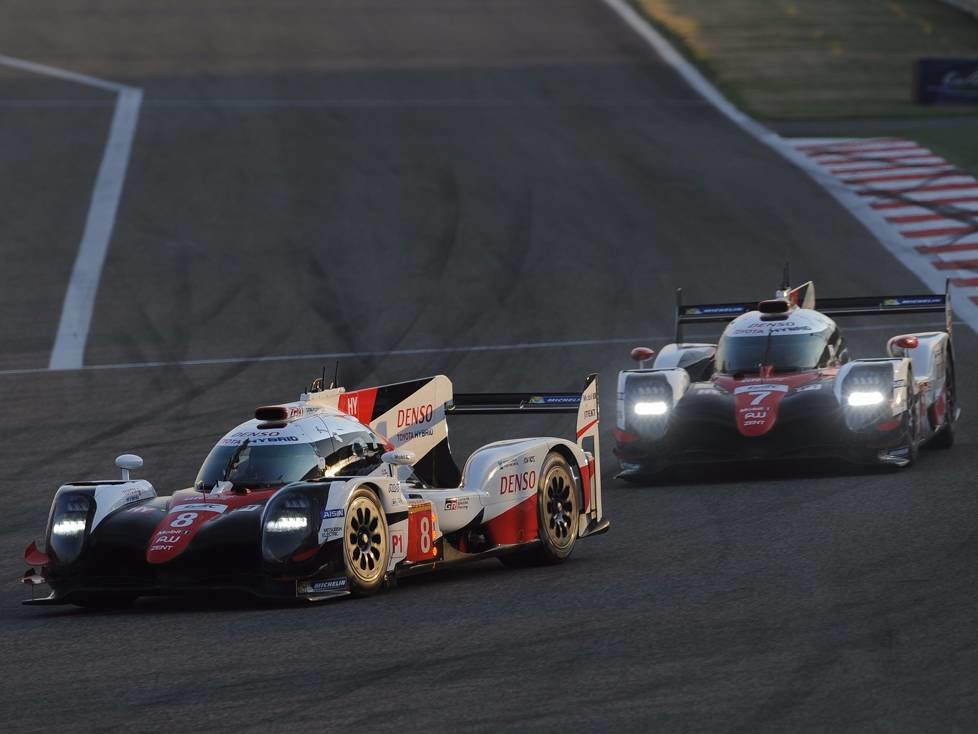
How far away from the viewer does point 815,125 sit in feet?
121

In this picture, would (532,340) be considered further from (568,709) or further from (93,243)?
(568,709)

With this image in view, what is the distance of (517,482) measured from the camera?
12.5 metres

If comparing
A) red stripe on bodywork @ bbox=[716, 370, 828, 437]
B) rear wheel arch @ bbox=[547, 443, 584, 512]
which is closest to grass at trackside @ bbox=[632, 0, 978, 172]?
red stripe on bodywork @ bbox=[716, 370, 828, 437]

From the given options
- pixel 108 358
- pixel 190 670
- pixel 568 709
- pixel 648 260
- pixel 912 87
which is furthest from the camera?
pixel 912 87

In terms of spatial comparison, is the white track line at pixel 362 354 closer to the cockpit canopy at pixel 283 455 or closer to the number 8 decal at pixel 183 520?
the cockpit canopy at pixel 283 455

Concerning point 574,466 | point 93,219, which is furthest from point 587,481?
point 93,219

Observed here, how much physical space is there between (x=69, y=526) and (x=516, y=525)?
3053 mm

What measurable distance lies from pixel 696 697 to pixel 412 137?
28697 millimetres

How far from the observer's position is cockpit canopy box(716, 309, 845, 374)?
16859 millimetres

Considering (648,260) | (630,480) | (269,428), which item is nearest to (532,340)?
(648,260)

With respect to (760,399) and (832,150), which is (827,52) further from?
(760,399)

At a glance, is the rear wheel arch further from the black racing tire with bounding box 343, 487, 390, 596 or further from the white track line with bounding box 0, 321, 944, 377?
the white track line with bounding box 0, 321, 944, 377

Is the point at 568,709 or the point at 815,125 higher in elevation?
the point at 815,125

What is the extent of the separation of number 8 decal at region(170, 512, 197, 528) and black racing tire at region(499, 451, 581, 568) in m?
2.42
